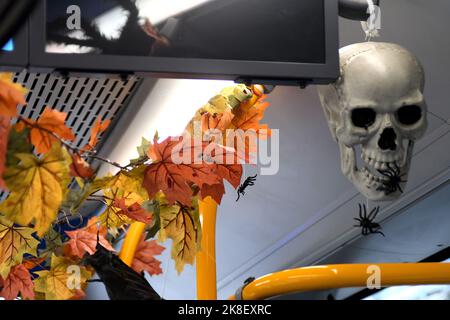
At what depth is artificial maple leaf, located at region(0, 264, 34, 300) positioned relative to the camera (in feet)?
8.50

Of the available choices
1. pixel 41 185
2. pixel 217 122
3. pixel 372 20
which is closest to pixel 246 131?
pixel 217 122

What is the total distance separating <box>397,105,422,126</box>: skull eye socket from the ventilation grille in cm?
108

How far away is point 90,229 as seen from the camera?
8.77 ft

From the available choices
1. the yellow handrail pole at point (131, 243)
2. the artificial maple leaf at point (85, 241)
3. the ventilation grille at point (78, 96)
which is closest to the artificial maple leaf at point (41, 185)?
the artificial maple leaf at point (85, 241)

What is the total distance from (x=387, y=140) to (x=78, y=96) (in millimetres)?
1275

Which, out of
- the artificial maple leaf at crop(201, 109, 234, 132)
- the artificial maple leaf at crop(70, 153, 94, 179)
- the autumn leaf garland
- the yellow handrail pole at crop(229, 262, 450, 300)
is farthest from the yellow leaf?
the yellow handrail pole at crop(229, 262, 450, 300)

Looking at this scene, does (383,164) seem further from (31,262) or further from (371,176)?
(31,262)

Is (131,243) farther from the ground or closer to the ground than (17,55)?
farther from the ground

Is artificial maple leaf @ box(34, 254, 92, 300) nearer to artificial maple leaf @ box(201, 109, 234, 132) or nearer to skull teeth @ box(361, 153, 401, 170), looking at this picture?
artificial maple leaf @ box(201, 109, 234, 132)

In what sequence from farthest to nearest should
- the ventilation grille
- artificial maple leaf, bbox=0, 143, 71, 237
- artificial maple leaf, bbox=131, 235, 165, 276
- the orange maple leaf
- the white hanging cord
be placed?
artificial maple leaf, bbox=131, 235, 165, 276 < the ventilation grille < the white hanging cord < the orange maple leaf < artificial maple leaf, bbox=0, 143, 71, 237

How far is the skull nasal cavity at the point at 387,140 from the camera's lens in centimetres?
229

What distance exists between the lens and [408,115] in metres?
2.30

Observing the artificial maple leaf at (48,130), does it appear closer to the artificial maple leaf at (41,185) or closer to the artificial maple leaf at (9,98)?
the artificial maple leaf at (41,185)
